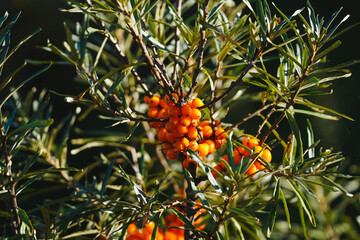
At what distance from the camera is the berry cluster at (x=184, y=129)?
21.5 inches

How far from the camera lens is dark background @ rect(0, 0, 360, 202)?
1.17m

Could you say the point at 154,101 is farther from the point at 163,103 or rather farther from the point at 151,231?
the point at 151,231

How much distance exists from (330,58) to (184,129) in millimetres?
1167

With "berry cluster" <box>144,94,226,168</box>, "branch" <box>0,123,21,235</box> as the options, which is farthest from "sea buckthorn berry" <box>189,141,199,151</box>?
"branch" <box>0,123,21,235</box>

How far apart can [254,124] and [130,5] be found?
1.03 meters

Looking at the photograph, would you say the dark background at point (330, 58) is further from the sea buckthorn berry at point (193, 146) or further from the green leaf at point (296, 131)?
the sea buckthorn berry at point (193, 146)

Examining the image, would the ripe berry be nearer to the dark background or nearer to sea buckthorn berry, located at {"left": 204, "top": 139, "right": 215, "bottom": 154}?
sea buckthorn berry, located at {"left": 204, "top": 139, "right": 215, "bottom": 154}

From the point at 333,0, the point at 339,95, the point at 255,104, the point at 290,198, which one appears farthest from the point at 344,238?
the point at 333,0

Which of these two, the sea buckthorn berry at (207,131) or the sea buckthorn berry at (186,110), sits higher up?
the sea buckthorn berry at (186,110)

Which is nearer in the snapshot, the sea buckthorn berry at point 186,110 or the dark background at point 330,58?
the sea buckthorn berry at point 186,110

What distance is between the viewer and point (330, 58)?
4.89 ft

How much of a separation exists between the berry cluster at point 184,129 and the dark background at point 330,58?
1.24 feet

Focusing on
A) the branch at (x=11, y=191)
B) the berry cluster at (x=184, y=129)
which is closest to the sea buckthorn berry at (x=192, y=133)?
the berry cluster at (x=184, y=129)

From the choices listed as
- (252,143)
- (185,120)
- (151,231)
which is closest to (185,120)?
(185,120)
